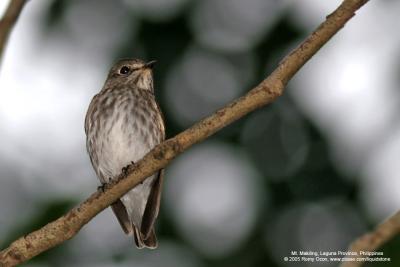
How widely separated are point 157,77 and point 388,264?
3.92m

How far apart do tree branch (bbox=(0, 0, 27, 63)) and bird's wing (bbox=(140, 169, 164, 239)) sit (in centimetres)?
315

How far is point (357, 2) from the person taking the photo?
4.49 metres

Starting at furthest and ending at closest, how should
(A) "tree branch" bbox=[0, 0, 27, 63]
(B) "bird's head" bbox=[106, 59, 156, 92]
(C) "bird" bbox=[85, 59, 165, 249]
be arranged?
(B) "bird's head" bbox=[106, 59, 156, 92], (C) "bird" bbox=[85, 59, 165, 249], (A) "tree branch" bbox=[0, 0, 27, 63]

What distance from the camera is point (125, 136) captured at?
7.45 metres

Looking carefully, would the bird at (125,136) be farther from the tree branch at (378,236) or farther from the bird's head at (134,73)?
the tree branch at (378,236)

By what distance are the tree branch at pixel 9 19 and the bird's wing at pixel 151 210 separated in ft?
10.3

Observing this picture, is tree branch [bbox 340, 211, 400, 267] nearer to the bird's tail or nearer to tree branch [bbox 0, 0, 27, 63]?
tree branch [bbox 0, 0, 27, 63]

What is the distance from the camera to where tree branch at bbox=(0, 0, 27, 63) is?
3.67 meters

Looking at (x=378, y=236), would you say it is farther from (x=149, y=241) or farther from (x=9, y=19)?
(x=149, y=241)

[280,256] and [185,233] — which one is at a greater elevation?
[185,233]

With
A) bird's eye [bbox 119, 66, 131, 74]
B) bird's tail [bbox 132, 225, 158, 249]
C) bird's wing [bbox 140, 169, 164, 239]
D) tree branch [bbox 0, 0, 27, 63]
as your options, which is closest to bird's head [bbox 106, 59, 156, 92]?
bird's eye [bbox 119, 66, 131, 74]

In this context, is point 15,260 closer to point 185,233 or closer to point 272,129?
point 185,233

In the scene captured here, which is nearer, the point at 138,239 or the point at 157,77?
the point at 138,239

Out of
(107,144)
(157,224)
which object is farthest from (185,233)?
(107,144)
